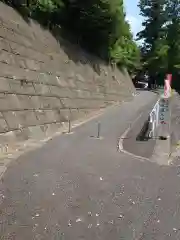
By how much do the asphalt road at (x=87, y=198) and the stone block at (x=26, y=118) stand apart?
7.11 ft

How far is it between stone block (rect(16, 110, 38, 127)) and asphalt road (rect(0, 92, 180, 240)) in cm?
217

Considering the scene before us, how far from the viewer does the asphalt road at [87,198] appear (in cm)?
600

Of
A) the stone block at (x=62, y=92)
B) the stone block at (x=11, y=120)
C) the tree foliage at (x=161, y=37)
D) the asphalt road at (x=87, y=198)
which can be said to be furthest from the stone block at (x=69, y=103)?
the tree foliage at (x=161, y=37)

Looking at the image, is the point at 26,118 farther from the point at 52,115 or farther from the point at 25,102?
the point at 52,115

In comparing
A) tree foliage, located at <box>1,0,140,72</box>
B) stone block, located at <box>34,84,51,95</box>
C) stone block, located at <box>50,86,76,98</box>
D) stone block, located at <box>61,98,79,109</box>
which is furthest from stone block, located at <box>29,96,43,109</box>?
tree foliage, located at <box>1,0,140,72</box>

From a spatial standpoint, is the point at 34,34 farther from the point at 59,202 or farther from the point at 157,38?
the point at 157,38

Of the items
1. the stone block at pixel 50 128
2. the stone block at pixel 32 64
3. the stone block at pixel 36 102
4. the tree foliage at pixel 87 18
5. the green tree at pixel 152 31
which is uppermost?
the green tree at pixel 152 31

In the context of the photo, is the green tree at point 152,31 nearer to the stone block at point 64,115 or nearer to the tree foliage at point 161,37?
the tree foliage at point 161,37

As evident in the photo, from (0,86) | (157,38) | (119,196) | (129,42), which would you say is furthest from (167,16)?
(119,196)

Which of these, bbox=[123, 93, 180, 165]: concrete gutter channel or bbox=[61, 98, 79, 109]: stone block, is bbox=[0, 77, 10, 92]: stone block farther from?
bbox=[61, 98, 79, 109]: stone block

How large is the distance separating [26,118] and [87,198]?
8.01m

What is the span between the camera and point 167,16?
83.6 metres

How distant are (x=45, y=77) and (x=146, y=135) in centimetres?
561

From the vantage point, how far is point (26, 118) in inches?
595
